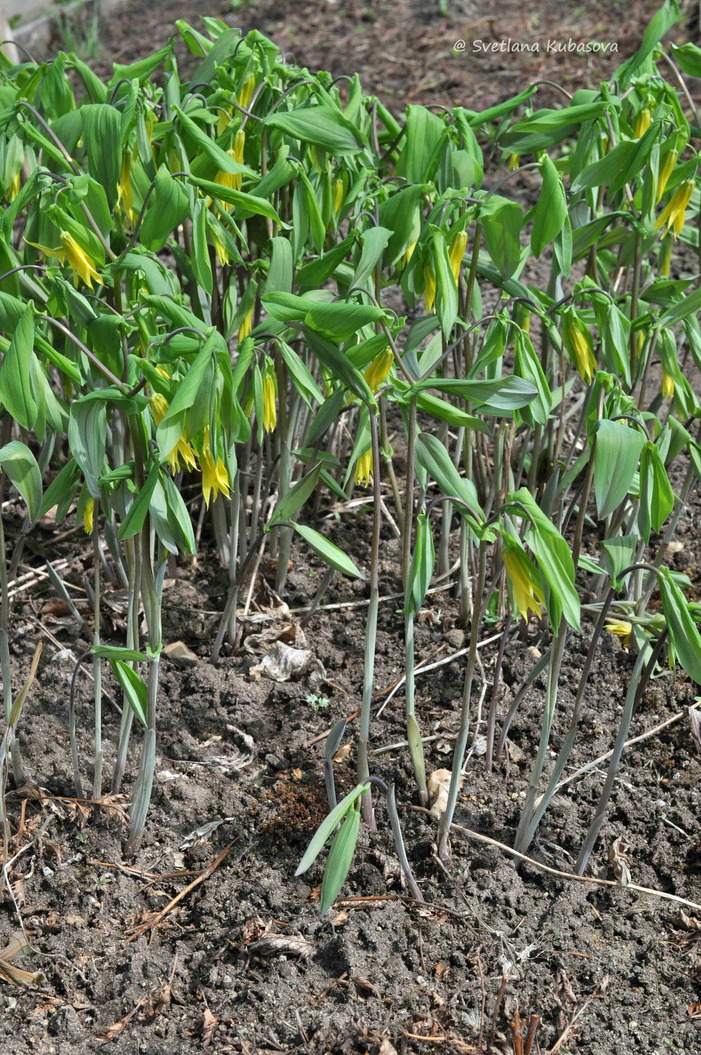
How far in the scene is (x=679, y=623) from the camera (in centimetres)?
135

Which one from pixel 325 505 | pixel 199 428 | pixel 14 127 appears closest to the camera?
pixel 199 428

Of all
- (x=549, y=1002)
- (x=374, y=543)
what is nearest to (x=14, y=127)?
(x=374, y=543)

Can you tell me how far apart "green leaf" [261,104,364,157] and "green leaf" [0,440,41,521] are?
0.72 m

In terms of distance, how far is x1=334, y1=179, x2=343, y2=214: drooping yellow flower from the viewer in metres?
2.00

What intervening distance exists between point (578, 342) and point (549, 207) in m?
0.23

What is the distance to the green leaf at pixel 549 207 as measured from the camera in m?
1.59

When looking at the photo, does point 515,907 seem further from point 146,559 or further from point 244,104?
point 244,104

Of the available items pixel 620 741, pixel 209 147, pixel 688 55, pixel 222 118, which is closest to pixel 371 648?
pixel 620 741

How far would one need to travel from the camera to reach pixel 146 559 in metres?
1.56

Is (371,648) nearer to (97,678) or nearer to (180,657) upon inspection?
(97,678)

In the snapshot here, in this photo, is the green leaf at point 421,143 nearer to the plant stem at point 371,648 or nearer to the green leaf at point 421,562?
the plant stem at point 371,648

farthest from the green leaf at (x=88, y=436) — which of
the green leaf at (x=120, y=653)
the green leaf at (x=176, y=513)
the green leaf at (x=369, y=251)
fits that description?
the green leaf at (x=369, y=251)

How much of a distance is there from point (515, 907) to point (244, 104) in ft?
5.32

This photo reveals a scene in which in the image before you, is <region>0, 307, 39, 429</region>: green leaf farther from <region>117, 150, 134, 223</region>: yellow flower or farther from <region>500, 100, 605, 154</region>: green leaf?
<region>500, 100, 605, 154</region>: green leaf
